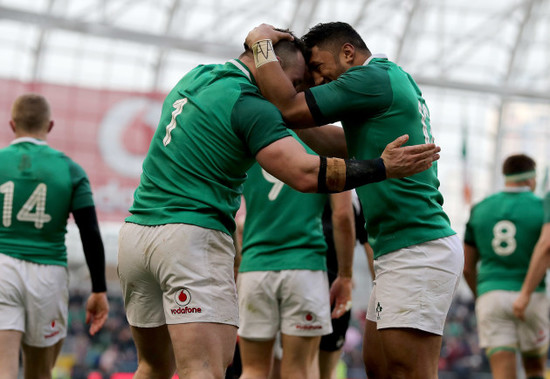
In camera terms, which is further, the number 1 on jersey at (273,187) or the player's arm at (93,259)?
the number 1 on jersey at (273,187)

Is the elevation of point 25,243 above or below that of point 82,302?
above

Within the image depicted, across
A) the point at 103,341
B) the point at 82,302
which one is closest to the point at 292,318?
the point at 103,341

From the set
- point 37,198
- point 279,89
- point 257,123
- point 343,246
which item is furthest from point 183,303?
point 343,246

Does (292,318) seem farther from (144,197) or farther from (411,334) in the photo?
(144,197)

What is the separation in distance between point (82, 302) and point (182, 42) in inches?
403

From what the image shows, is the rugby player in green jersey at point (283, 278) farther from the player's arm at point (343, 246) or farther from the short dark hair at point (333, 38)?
the short dark hair at point (333, 38)

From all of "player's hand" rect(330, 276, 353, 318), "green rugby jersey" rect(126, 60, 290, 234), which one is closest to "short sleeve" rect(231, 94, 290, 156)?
"green rugby jersey" rect(126, 60, 290, 234)

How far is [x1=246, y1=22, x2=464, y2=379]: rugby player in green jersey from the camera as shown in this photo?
12.3 ft

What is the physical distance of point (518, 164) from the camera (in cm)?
703

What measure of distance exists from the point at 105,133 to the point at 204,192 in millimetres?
15349

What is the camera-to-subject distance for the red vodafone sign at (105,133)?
17.7m

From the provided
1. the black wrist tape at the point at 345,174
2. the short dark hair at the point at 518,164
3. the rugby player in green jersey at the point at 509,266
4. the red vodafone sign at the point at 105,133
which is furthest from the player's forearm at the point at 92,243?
the red vodafone sign at the point at 105,133

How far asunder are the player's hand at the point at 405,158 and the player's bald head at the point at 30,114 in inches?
117

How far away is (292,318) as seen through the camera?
212 inches
